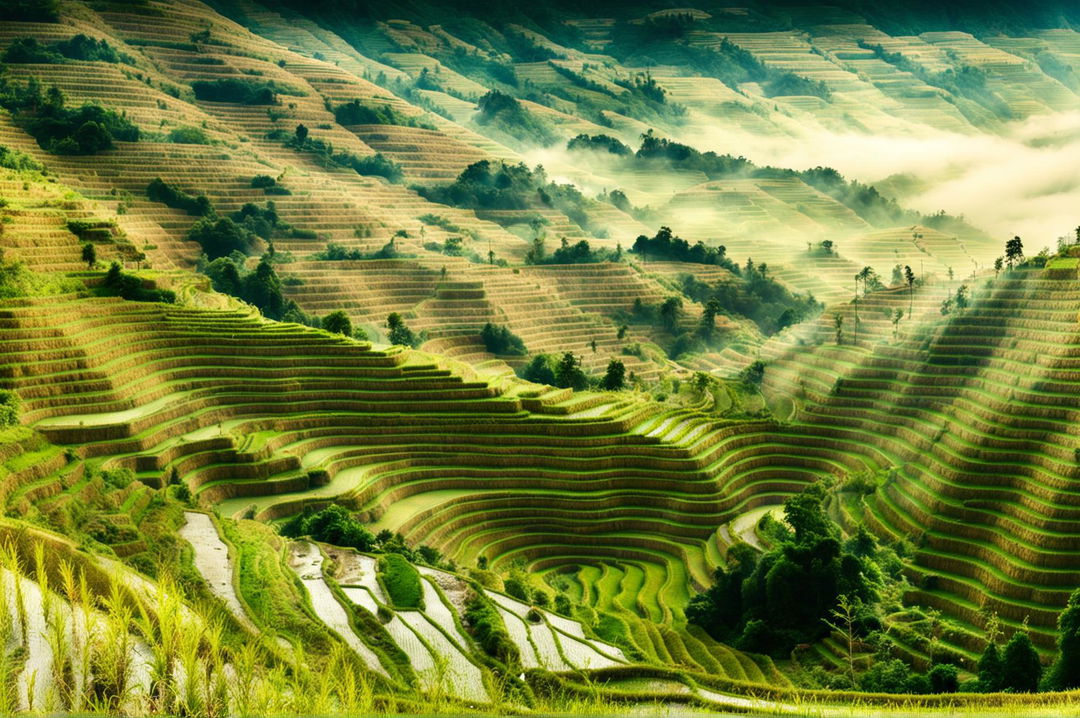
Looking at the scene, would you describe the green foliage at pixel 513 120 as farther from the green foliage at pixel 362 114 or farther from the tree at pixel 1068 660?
the tree at pixel 1068 660

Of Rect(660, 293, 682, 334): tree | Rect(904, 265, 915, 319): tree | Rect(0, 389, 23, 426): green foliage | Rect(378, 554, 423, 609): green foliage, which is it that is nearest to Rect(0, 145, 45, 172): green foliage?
Rect(0, 389, 23, 426): green foliage

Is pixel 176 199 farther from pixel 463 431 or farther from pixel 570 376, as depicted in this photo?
pixel 463 431

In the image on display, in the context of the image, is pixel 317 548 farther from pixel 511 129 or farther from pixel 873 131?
pixel 873 131

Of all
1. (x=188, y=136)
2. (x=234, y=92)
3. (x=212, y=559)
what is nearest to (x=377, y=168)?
(x=234, y=92)

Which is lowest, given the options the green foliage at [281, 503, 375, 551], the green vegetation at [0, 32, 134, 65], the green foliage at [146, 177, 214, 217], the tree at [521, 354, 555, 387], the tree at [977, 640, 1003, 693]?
the green foliage at [281, 503, 375, 551]

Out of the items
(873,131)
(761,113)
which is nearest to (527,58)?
(761,113)

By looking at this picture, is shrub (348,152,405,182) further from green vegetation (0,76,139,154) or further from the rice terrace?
green vegetation (0,76,139,154)

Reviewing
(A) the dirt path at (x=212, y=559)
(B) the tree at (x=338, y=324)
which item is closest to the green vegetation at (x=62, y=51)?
(B) the tree at (x=338, y=324)
